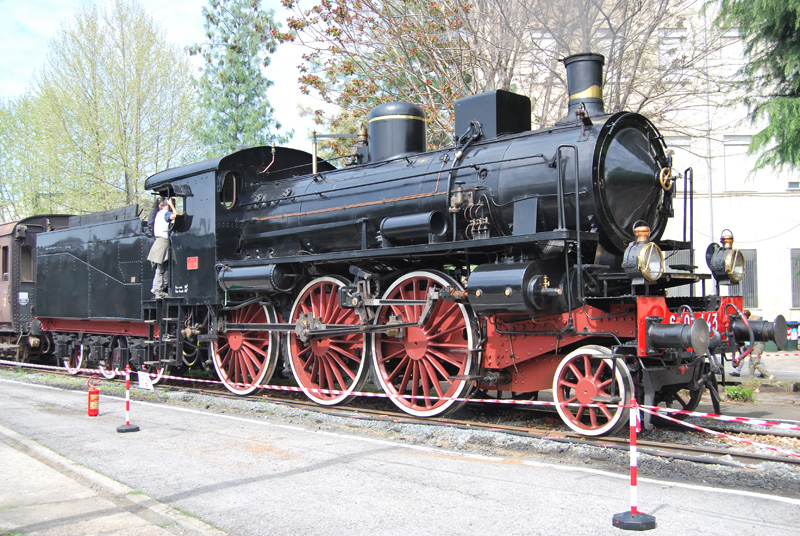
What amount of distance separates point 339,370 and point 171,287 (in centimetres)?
350

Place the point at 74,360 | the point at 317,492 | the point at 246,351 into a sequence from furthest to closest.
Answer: the point at 74,360 < the point at 246,351 < the point at 317,492

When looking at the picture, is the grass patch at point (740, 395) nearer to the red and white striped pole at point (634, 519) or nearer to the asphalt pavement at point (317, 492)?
the asphalt pavement at point (317, 492)

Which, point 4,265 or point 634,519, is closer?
point 634,519

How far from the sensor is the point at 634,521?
4070 millimetres

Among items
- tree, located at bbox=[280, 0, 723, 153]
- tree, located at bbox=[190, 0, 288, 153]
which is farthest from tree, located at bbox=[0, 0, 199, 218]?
tree, located at bbox=[280, 0, 723, 153]

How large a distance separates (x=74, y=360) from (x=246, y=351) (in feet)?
20.6

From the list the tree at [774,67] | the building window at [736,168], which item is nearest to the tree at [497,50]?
the tree at [774,67]

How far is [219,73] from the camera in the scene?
25.2 metres

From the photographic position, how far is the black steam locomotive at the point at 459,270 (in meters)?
6.91

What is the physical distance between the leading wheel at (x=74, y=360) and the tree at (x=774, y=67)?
12.8 m

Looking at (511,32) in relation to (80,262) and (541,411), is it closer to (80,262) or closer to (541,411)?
(541,411)

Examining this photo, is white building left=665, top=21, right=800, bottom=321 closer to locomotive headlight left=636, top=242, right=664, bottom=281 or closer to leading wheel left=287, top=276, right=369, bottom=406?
leading wheel left=287, top=276, right=369, bottom=406

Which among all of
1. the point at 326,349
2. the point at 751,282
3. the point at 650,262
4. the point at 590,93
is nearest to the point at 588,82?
the point at 590,93

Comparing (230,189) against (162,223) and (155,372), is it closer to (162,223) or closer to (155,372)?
(162,223)
